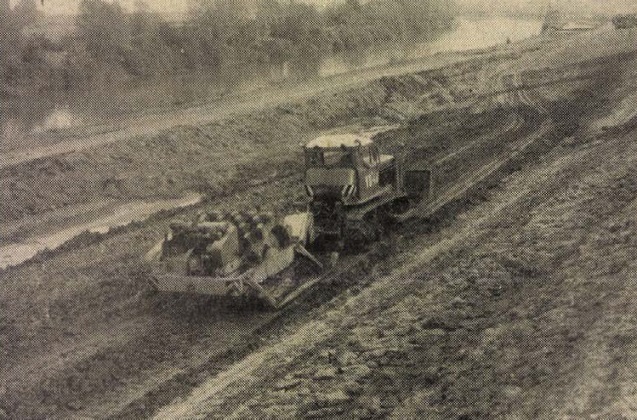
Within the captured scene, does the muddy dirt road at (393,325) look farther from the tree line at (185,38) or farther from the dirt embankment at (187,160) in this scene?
the tree line at (185,38)

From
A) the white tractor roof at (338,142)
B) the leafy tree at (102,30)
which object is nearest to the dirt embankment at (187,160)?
the white tractor roof at (338,142)

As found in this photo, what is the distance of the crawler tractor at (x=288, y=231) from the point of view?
43.4 ft

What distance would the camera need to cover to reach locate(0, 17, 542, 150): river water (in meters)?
35.8

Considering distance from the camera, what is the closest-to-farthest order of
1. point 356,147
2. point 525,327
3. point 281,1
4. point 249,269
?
point 525,327
point 249,269
point 356,147
point 281,1

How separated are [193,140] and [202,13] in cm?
3325

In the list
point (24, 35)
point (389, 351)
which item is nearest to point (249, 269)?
point (389, 351)

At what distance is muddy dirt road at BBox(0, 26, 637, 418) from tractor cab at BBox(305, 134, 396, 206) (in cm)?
160

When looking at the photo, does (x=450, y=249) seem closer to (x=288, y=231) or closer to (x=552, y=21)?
(x=288, y=231)

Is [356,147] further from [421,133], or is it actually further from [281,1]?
[281,1]

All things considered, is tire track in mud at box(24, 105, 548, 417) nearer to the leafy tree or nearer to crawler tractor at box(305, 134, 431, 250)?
crawler tractor at box(305, 134, 431, 250)

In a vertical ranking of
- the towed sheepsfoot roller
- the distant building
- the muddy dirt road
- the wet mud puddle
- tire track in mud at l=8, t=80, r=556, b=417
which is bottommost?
the wet mud puddle

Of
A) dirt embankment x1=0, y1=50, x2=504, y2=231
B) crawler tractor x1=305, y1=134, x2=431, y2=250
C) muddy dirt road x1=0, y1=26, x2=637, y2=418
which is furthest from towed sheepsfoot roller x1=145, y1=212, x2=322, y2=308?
dirt embankment x1=0, y1=50, x2=504, y2=231

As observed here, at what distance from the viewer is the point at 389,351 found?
37.8 ft

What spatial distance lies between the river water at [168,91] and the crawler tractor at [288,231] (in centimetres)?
1737
